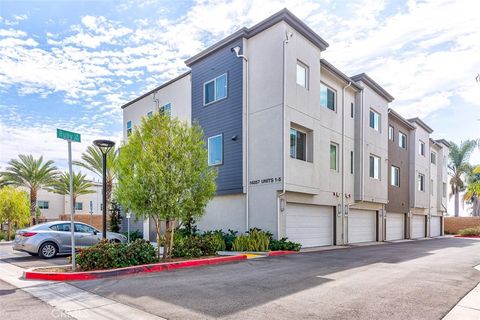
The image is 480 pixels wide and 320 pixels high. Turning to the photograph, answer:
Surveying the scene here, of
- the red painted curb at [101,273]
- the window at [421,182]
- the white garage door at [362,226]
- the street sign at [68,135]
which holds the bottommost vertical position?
the white garage door at [362,226]

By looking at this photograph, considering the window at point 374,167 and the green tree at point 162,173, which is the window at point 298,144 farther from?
the window at point 374,167

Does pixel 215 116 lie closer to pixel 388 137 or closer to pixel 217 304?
pixel 217 304

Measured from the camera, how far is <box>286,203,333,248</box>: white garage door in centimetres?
1584

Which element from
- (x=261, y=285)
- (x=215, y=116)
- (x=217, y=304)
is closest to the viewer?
(x=217, y=304)

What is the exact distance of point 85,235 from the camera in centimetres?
1422

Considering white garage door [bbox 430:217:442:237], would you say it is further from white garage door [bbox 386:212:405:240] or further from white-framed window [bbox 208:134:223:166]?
white-framed window [bbox 208:134:223:166]

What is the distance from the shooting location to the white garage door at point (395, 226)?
2534 cm

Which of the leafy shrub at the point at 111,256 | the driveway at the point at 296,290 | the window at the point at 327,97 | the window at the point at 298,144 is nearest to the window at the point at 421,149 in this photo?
the window at the point at 327,97

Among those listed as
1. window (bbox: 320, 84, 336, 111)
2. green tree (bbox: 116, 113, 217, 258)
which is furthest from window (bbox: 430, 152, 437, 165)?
green tree (bbox: 116, 113, 217, 258)

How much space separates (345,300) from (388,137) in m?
20.9

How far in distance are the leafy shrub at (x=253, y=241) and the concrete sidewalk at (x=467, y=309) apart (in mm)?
7720

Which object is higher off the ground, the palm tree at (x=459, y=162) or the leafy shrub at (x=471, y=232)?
the palm tree at (x=459, y=162)

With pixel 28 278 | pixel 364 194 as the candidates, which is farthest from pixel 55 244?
pixel 364 194

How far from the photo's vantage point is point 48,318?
556cm
